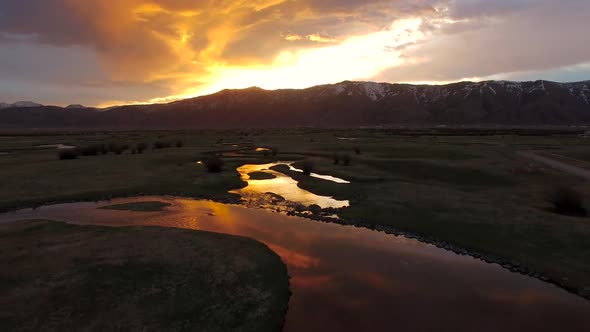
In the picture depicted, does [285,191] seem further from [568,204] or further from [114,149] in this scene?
[114,149]

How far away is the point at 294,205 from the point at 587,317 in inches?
702

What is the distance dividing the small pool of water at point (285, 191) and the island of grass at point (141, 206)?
6.80 metres

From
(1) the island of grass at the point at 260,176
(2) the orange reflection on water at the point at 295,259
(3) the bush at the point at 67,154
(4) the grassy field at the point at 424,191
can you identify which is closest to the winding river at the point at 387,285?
(2) the orange reflection on water at the point at 295,259

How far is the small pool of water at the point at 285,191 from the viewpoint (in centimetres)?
2795

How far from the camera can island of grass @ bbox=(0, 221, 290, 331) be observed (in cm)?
1105

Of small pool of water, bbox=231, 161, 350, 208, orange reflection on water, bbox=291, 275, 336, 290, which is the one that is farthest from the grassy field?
orange reflection on water, bbox=291, 275, 336, 290

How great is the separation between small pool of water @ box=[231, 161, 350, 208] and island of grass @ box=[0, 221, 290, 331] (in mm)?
10455

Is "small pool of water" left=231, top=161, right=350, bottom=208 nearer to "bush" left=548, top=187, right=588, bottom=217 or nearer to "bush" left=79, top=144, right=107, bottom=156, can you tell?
"bush" left=548, top=187, right=588, bottom=217

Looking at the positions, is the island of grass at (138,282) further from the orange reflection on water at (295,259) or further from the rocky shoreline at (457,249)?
the rocky shoreline at (457,249)

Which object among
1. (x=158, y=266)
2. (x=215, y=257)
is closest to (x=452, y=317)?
(x=215, y=257)

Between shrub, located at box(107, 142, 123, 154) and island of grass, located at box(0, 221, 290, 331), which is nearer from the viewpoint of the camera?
island of grass, located at box(0, 221, 290, 331)

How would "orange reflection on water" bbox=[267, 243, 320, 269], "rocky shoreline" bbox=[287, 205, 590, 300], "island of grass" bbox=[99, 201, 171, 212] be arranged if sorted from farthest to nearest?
"island of grass" bbox=[99, 201, 171, 212]
"orange reflection on water" bbox=[267, 243, 320, 269]
"rocky shoreline" bbox=[287, 205, 590, 300]

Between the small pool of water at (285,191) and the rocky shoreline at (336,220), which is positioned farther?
the small pool of water at (285,191)

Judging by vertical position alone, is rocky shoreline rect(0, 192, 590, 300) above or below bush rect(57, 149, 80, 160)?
below
